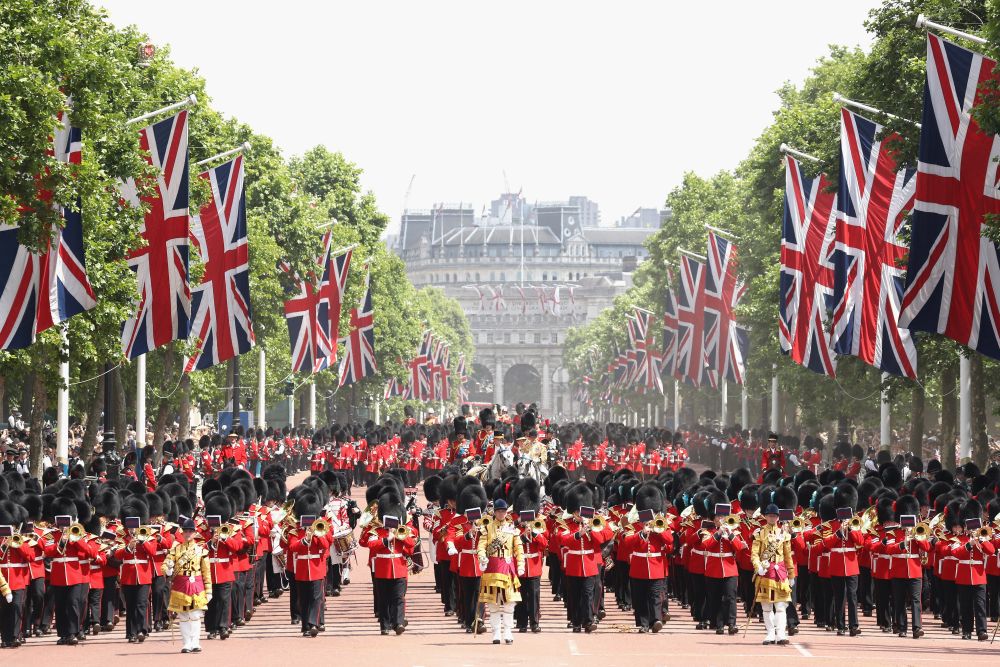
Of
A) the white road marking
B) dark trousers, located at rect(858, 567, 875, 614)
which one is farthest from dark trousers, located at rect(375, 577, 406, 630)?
dark trousers, located at rect(858, 567, 875, 614)

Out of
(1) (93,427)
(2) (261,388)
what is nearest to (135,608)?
(1) (93,427)

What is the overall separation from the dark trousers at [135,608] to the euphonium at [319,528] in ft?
6.28

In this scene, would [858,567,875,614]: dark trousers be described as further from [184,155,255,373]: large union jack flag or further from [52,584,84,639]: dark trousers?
[184,155,255,373]: large union jack flag

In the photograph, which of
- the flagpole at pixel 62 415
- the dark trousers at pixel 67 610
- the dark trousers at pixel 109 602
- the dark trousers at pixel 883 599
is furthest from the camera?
the flagpole at pixel 62 415

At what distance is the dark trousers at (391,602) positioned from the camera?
21406mm

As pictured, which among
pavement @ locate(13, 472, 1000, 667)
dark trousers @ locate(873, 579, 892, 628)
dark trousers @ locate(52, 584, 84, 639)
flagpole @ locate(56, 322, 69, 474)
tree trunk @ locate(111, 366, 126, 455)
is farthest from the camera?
tree trunk @ locate(111, 366, 126, 455)

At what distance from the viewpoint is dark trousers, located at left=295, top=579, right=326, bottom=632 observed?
70.4 feet

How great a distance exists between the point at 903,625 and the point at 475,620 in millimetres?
5007

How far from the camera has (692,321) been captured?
59.9 meters

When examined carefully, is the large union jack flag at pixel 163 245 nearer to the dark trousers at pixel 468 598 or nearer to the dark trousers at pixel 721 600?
the dark trousers at pixel 468 598

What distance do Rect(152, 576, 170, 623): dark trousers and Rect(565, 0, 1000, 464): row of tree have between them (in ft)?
36.0

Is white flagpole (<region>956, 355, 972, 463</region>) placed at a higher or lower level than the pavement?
higher

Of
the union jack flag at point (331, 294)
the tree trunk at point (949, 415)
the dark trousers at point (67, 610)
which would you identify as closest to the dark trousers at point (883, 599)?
the dark trousers at point (67, 610)

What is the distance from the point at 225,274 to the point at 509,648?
19203mm
